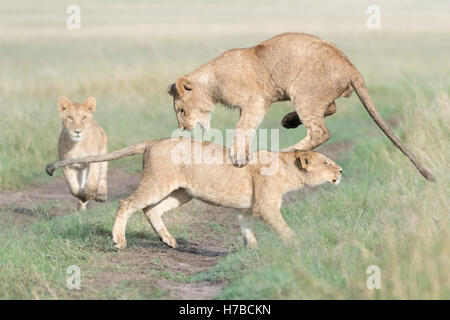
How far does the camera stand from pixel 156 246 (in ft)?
23.1

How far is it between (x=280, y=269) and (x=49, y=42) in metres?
34.7

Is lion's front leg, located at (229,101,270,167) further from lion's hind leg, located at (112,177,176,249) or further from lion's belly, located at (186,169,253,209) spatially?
lion's hind leg, located at (112,177,176,249)

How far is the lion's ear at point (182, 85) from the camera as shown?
731 centimetres

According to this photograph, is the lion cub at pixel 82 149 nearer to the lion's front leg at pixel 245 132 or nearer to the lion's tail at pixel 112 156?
the lion's tail at pixel 112 156

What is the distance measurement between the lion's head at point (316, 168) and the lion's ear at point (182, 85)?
1.16 m

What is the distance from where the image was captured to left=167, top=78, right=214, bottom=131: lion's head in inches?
289

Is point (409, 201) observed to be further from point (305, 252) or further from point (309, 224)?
point (305, 252)

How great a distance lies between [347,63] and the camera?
702cm

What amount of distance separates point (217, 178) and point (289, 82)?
1032 millimetres

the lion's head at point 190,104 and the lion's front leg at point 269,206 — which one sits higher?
the lion's head at point 190,104

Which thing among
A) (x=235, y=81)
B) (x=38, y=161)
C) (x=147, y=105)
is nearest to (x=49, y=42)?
(x=147, y=105)

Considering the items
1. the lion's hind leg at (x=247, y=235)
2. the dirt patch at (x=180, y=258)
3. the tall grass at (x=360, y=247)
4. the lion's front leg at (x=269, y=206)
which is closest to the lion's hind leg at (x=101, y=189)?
the dirt patch at (x=180, y=258)

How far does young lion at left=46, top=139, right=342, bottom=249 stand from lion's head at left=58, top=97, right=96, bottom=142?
6.53ft

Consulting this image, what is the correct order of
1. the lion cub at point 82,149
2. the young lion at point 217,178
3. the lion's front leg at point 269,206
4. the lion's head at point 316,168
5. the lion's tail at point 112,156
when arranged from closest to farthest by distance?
the lion's front leg at point 269,206, the young lion at point 217,178, the lion's head at point 316,168, the lion's tail at point 112,156, the lion cub at point 82,149
